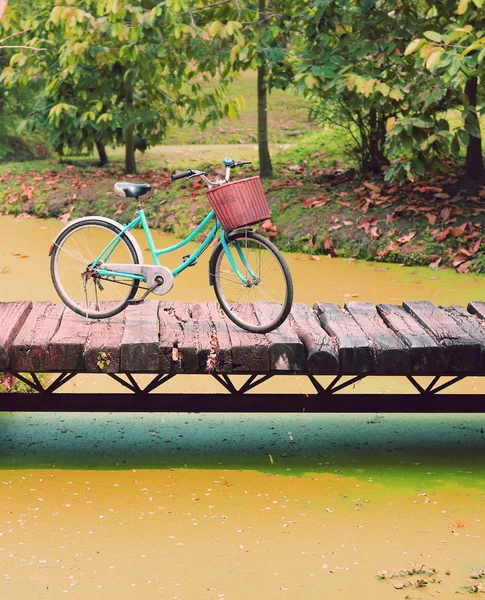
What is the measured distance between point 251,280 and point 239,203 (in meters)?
0.47

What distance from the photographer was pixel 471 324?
16.6 feet

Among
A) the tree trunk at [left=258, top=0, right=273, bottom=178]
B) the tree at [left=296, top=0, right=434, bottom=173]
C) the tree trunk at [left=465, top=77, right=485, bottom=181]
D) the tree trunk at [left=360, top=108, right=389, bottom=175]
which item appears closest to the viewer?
the tree at [left=296, top=0, right=434, bottom=173]

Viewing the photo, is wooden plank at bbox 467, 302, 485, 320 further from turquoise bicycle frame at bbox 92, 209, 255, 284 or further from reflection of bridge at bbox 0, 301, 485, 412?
turquoise bicycle frame at bbox 92, 209, 255, 284

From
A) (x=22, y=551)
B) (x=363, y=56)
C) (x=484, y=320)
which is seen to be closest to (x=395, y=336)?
(x=484, y=320)

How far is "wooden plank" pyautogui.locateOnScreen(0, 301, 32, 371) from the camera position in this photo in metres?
4.59

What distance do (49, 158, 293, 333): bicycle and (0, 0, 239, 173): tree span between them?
366 centimetres

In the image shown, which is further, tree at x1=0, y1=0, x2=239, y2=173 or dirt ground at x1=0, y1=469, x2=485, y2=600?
tree at x1=0, y1=0, x2=239, y2=173

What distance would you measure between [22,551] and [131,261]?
1737 millimetres

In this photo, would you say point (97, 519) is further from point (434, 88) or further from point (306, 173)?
point (306, 173)

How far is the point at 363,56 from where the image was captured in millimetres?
8859

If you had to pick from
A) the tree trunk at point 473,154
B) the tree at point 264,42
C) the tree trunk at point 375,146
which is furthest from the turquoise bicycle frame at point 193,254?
the tree trunk at point 375,146

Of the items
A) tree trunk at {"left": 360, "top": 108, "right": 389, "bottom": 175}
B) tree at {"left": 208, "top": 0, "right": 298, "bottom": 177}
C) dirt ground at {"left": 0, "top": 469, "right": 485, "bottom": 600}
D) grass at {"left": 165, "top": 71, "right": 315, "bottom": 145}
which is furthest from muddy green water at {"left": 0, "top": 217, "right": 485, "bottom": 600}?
grass at {"left": 165, "top": 71, "right": 315, "bottom": 145}

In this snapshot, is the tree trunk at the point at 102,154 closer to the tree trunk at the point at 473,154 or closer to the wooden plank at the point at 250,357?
the tree trunk at the point at 473,154

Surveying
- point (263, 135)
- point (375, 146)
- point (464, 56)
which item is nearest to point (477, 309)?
point (464, 56)
